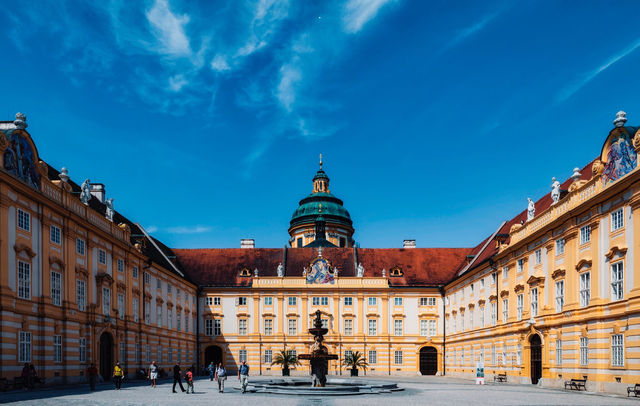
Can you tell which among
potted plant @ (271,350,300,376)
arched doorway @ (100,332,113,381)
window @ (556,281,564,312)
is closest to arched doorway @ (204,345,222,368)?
potted plant @ (271,350,300,376)

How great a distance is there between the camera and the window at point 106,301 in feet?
126

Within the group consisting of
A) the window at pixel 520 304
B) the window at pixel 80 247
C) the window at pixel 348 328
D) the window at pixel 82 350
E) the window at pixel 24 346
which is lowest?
the window at pixel 348 328

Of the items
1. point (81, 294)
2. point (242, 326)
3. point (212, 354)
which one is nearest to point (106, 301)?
point (81, 294)

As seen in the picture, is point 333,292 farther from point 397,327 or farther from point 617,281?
point 617,281

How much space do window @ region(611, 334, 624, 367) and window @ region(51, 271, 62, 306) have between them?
1041 inches

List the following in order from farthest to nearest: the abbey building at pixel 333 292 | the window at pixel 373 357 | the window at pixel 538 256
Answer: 1. the window at pixel 373 357
2. the window at pixel 538 256
3. the abbey building at pixel 333 292

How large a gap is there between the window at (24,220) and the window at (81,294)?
616cm

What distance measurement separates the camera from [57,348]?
106 ft

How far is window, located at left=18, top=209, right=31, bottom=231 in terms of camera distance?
1142 inches

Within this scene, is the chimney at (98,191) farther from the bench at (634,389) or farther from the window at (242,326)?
the bench at (634,389)

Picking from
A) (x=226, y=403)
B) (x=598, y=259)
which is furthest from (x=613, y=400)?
(x=226, y=403)

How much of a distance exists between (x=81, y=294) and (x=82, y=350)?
3.05m

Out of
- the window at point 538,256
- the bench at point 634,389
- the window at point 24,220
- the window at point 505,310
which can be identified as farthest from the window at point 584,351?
the window at point 24,220

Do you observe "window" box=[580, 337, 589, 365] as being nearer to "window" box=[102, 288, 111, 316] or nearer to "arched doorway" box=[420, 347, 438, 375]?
"window" box=[102, 288, 111, 316]
